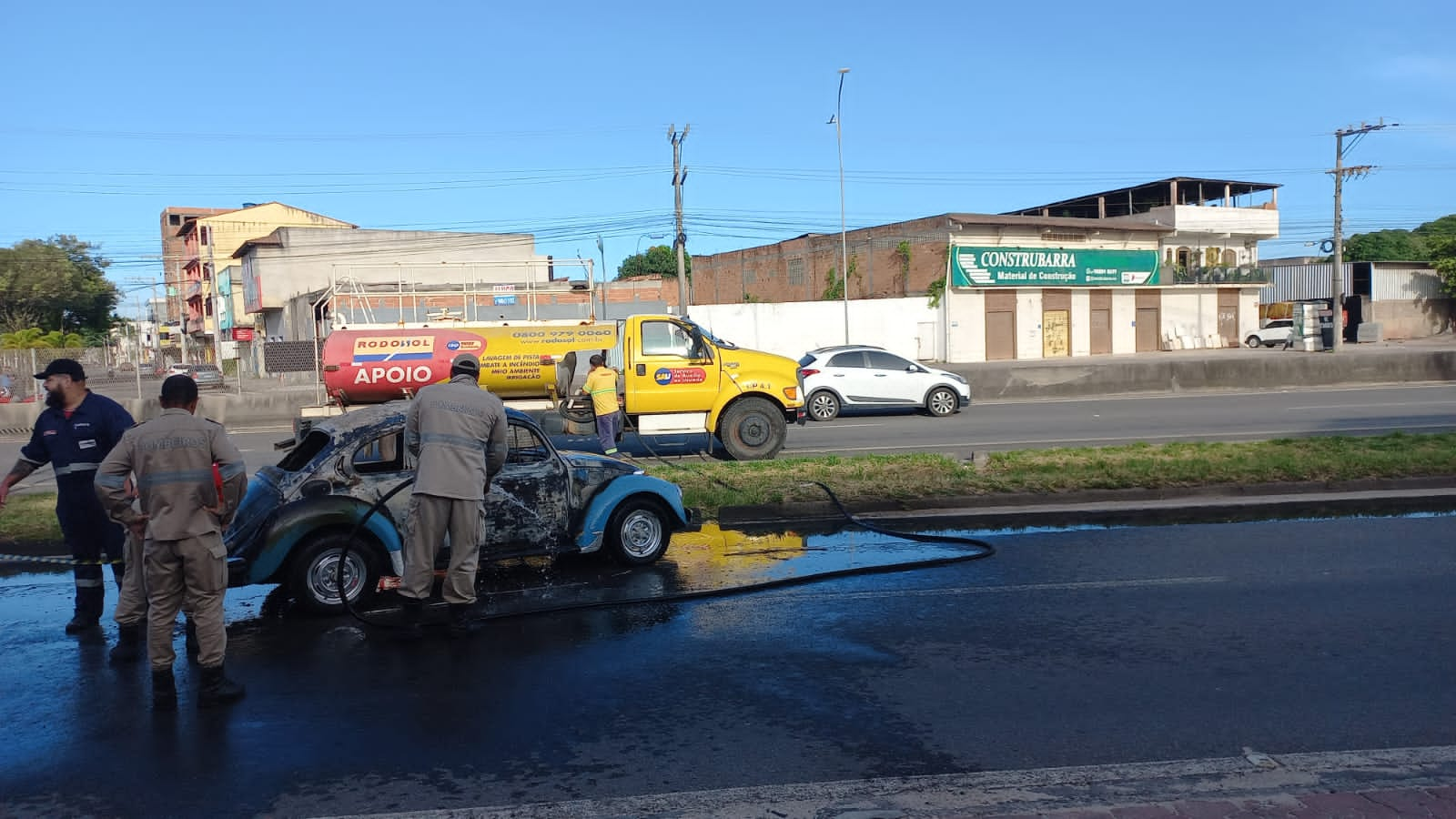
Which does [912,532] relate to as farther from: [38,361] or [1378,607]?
[38,361]

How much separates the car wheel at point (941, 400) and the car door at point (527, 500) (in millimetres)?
16463

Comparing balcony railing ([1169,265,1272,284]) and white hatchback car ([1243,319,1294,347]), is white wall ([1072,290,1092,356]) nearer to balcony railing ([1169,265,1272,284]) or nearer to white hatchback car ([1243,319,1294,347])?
balcony railing ([1169,265,1272,284])

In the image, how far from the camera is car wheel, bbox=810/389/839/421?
76.5ft

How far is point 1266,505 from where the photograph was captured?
431 inches

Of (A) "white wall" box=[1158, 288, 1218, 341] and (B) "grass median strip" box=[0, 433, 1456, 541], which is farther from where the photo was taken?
(A) "white wall" box=[1158, 288, 1218, 341]

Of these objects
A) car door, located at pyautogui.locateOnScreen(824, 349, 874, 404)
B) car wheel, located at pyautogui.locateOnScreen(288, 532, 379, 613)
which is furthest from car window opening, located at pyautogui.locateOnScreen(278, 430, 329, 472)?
car door, located at pyautogui.locateOnScreen(824, 349, 874, 404)

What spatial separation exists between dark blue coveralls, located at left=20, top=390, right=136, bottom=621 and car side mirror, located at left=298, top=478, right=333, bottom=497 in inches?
45.1

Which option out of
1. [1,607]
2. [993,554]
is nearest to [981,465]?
[993,554]

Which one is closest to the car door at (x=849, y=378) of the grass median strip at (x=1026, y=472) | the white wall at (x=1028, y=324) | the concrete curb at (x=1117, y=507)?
the grass median strip at (x=1026, y=472)

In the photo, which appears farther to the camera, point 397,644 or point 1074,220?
point 1074,220

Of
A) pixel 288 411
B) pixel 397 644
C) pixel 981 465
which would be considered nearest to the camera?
pixel 397 644

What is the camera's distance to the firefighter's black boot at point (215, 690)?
558 centimetres

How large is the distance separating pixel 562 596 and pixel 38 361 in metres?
34.6

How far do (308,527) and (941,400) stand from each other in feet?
59.7
